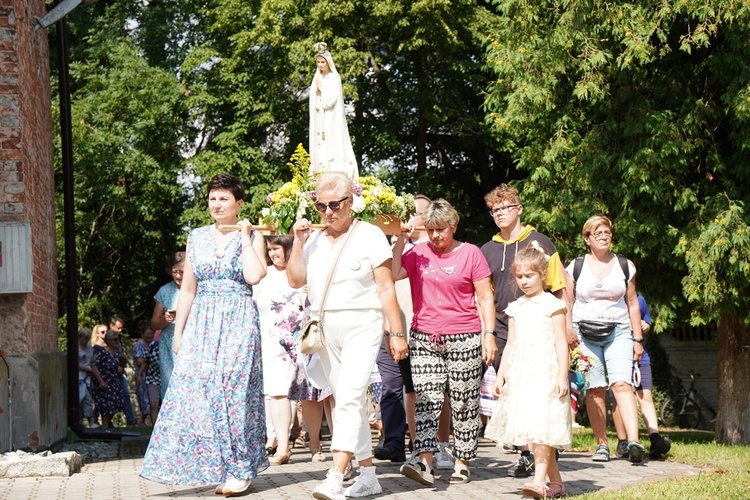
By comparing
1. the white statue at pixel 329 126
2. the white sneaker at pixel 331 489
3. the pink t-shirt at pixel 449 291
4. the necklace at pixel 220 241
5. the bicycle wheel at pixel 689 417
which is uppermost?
the white statue at pixel 329 126

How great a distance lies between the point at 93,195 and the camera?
2736 cm

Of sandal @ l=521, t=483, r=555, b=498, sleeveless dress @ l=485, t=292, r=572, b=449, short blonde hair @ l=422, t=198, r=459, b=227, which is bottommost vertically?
sandal @ l=521, t=483, r=555, b=498

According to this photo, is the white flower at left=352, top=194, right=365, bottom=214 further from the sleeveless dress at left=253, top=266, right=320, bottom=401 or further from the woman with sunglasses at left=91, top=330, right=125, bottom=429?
the woman with sunglasses at left=91, top=330, right=125, bottom=429

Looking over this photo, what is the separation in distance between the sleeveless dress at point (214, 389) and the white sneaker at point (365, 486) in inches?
29.4

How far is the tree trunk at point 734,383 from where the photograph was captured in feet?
50.2

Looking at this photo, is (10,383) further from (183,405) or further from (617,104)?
(617,104)

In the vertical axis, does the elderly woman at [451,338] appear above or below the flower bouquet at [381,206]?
below

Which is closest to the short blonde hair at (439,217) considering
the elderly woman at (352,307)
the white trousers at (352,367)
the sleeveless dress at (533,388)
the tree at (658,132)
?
the elderly woman at (352,307)

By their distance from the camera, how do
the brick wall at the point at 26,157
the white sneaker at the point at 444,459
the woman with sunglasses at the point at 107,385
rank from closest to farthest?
the white sneaker at the point at 444,459
the brick wall at the point at 26,157
the woman with sunglasses at the point at 107,385

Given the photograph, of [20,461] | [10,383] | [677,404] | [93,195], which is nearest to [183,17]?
[93,195]

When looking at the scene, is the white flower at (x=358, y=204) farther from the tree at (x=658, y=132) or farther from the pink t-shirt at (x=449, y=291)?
the tree at (x=658, y=132)

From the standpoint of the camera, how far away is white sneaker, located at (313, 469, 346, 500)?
269 inches

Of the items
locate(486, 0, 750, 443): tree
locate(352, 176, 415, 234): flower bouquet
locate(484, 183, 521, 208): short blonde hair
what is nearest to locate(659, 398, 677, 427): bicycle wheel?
locate(486, 0, 750, 443): tree

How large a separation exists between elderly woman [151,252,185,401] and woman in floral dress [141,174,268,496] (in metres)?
3.22
